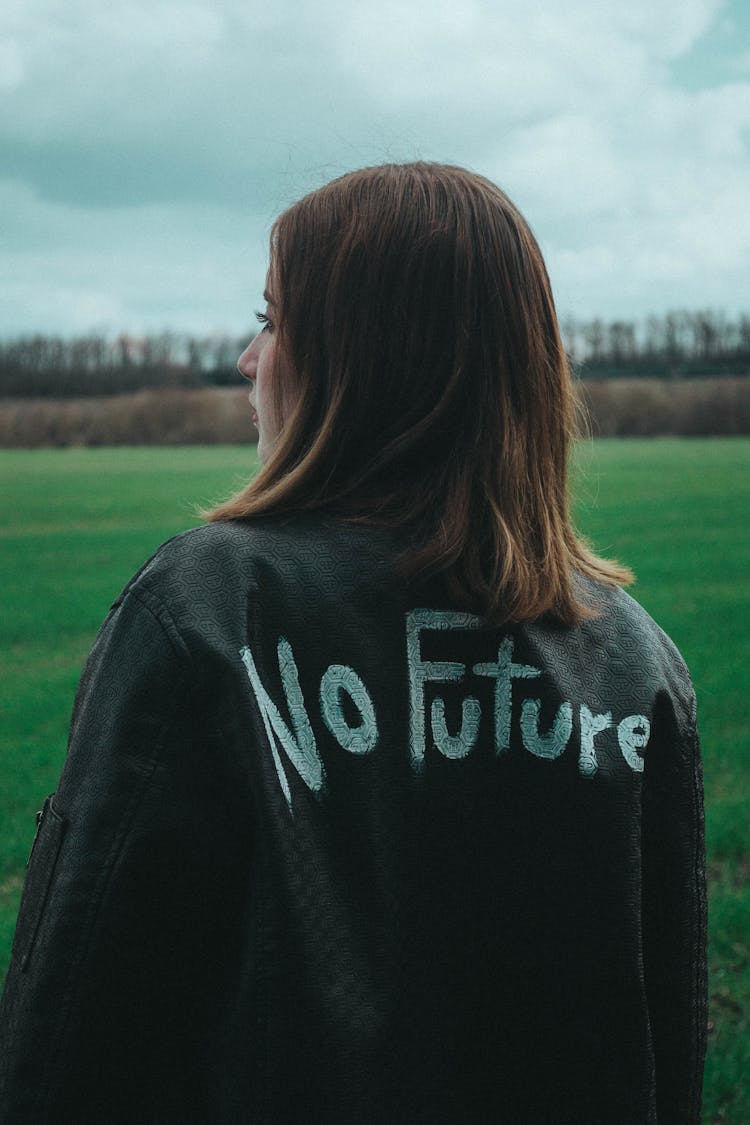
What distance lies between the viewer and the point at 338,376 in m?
1.49

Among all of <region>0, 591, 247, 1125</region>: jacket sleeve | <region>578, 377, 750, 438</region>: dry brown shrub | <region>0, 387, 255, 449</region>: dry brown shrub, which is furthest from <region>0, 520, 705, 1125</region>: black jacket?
<region>0, 387, 255, 449</region>: dry brown shrub

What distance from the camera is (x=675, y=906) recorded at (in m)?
1.69

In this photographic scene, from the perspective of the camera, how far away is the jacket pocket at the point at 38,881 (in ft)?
4.45

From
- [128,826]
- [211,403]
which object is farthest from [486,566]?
[211,403]

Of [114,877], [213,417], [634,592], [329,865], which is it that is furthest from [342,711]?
[213,417]

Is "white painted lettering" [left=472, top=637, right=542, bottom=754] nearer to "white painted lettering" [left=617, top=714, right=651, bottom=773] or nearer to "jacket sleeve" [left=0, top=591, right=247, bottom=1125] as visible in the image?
"white painted lettering" [left=617, top=714, right=651, bottom=773]

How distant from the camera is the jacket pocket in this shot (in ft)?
4.45

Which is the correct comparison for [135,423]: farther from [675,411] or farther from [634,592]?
[634,592]

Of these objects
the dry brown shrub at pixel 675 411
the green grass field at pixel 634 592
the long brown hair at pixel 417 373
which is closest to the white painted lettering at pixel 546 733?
the long brown hair at pixel 417 373

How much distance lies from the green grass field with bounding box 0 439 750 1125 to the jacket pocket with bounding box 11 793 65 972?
579mm

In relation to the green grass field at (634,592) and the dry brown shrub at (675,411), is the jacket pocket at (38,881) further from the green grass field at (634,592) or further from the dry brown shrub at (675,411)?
the dry brown shrub at (675,411)

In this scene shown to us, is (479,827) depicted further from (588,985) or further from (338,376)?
(338,376)

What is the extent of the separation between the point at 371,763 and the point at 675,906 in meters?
0.59

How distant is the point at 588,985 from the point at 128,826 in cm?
66
